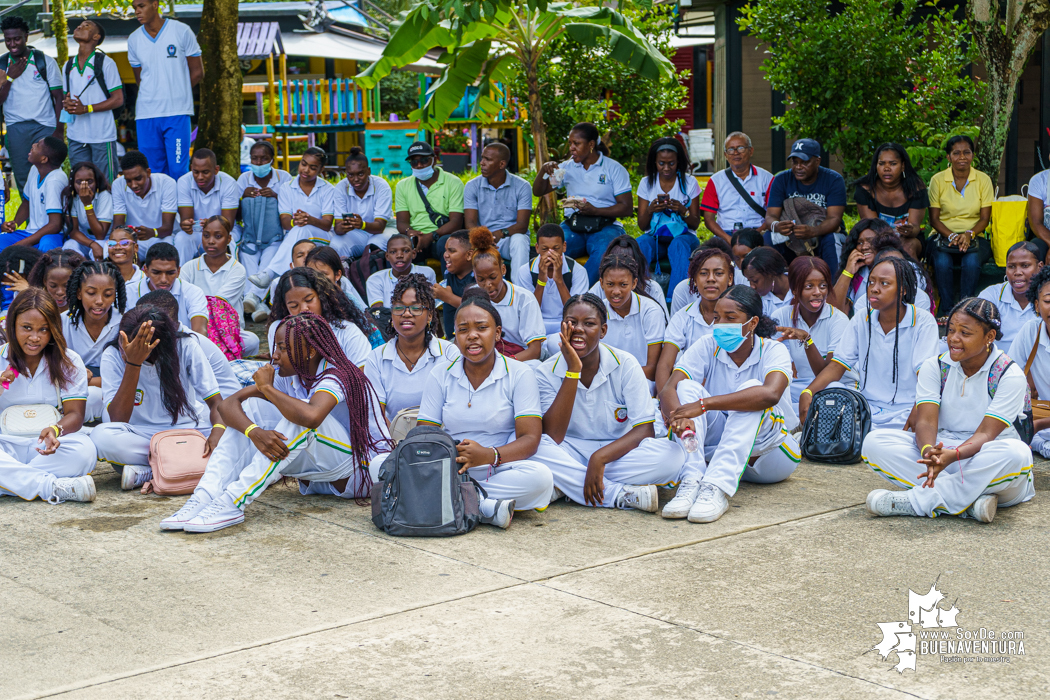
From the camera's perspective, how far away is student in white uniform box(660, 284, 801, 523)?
5.78 meters

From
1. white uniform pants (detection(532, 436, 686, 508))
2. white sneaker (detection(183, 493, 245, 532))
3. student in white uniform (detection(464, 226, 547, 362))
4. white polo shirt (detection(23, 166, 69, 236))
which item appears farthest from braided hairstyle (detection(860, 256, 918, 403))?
Result: white polo shirt (detection(23, 166, 69, 236))

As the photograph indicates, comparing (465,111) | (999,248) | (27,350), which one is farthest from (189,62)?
(465,111)

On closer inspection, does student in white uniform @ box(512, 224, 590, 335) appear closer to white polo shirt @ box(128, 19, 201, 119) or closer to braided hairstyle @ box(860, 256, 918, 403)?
braided hairstyle @ box(860, 256, 918, 403)

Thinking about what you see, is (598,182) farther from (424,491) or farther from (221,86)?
(424,491)

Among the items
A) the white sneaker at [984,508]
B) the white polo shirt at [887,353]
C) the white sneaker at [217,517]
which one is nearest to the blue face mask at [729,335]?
the white polo shirt at [887,353]

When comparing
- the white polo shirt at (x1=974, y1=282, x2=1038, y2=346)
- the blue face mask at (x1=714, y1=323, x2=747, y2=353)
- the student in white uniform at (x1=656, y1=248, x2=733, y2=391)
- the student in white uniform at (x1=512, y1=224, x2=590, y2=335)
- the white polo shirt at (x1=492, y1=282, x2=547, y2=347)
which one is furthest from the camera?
the student in white uniform at (x1=512, y1=224, x2=590, y2=335)

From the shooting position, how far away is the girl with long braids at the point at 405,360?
633 cm

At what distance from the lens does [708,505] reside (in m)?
5.60

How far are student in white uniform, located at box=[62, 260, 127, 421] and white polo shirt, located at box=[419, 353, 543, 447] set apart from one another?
2.23 m

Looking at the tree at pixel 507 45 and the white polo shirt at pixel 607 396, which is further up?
the tree at pixel 507 45

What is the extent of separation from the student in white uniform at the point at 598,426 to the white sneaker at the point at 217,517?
1512 millimetres

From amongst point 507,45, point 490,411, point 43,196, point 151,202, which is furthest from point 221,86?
point 490,411

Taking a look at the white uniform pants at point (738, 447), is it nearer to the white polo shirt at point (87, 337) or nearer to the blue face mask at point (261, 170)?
the white polo shirt at point (87, 337)

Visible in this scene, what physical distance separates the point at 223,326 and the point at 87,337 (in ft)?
4.72
